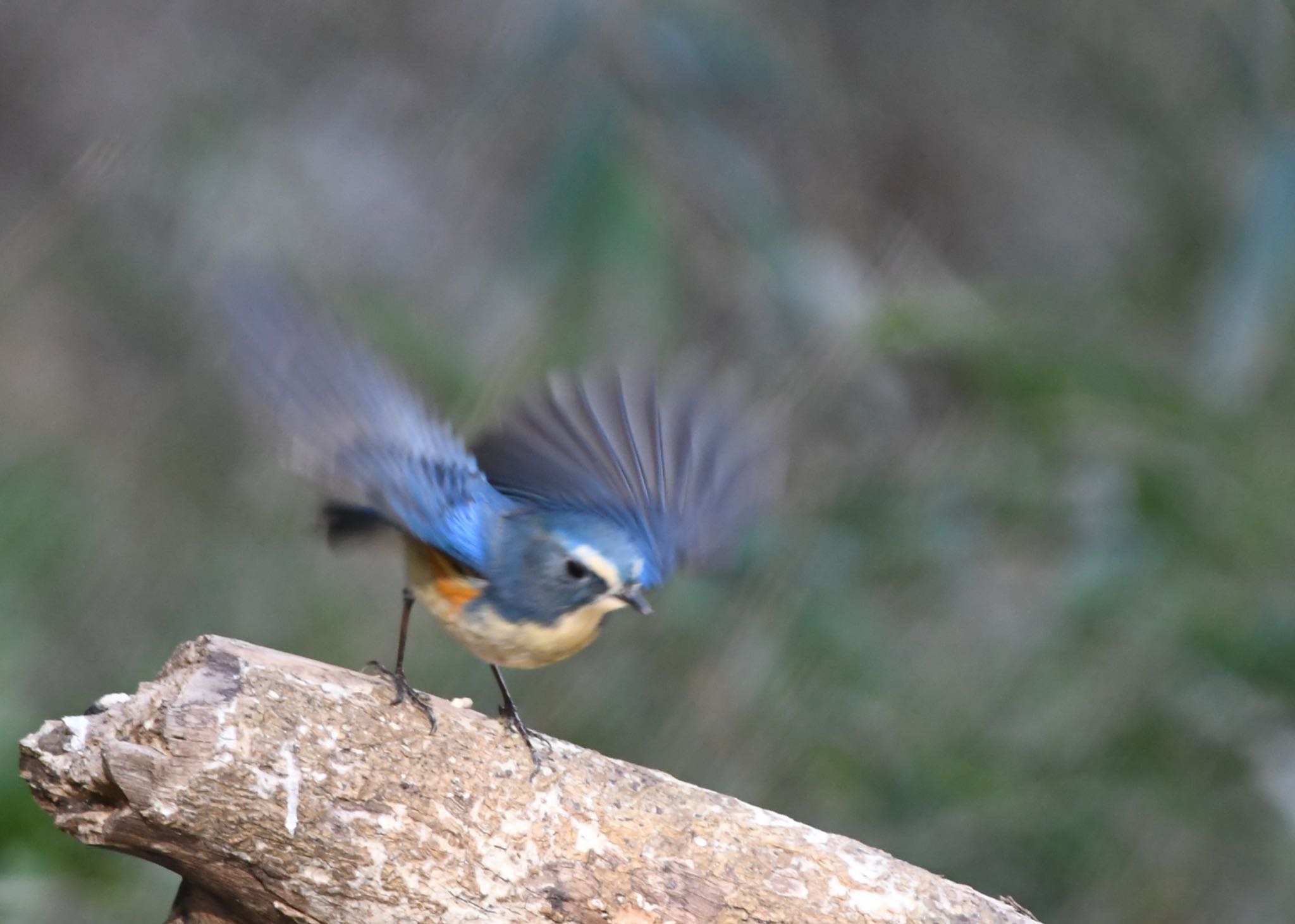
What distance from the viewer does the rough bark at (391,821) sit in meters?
1.52

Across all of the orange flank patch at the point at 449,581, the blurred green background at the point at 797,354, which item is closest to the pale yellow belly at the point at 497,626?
the orange flank patch at the point at 449,581

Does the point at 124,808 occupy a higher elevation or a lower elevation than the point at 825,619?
lower

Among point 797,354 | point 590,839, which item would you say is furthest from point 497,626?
point 797,354

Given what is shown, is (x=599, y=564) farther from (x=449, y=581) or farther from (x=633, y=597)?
(x=449, y=581)

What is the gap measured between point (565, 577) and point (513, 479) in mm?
294

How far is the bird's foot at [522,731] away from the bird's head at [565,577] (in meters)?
0.13

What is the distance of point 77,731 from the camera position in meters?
1.52

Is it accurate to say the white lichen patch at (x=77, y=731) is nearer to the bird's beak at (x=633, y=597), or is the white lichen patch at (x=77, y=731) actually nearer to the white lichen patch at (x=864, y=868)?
the bird's beak at (x=633, y=597)

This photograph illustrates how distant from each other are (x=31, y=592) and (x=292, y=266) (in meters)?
0.93

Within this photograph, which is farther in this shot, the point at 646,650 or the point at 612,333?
the point at 646,650

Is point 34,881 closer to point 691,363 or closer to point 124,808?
point 124,808

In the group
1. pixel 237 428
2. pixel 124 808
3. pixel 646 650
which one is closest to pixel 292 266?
pixel 237 428

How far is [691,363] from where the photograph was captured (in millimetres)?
2844

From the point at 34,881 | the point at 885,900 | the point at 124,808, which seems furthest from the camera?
the point at 34,881
